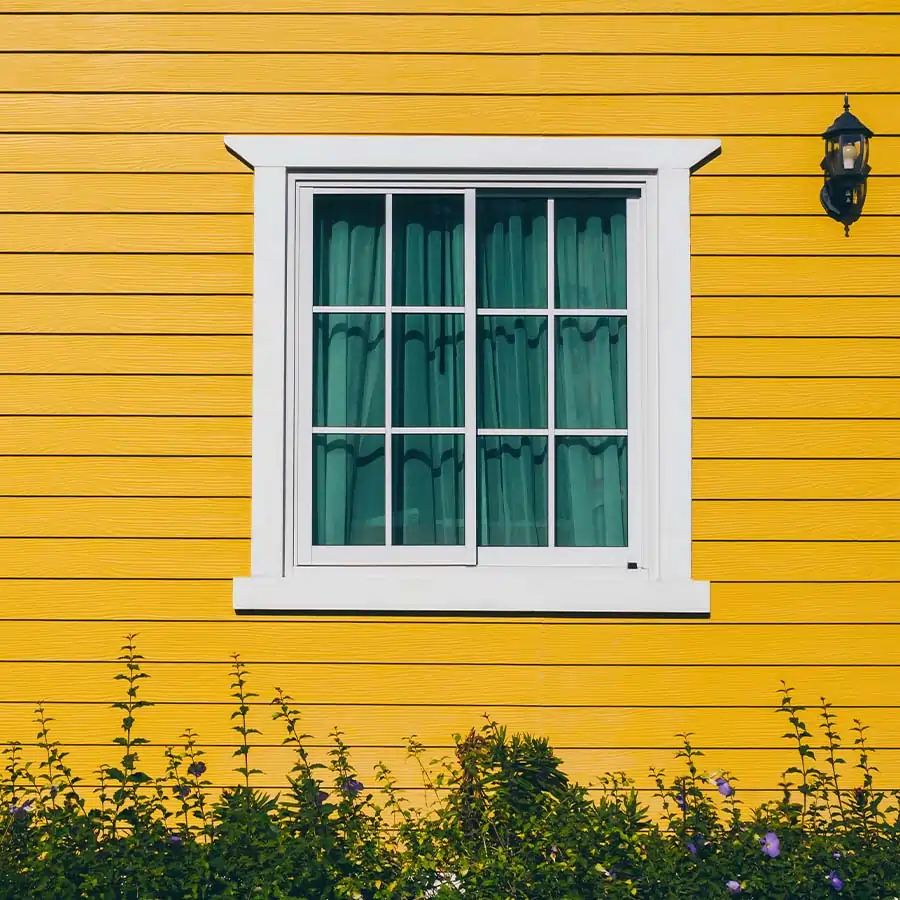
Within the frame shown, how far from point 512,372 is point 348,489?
0.79 meters

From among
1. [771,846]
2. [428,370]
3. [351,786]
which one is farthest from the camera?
[428,370]

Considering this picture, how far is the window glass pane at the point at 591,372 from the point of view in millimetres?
3854

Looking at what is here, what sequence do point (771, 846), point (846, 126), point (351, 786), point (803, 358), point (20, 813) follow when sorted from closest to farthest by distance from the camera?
point (771, 846) → point (20, 813) → point (351, 786) → point (846, 126) → point (803, 358)

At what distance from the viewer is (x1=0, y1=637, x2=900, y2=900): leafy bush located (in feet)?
9.70

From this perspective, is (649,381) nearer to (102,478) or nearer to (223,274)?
(223,274)

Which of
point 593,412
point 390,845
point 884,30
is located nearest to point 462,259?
point 593,412

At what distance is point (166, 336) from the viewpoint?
374cm

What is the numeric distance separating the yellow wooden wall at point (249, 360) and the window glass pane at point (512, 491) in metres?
0.35

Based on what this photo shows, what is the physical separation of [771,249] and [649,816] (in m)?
2.20

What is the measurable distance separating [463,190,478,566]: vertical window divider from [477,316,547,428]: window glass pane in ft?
0.17

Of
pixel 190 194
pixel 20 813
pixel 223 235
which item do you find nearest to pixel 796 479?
pixel 223 235

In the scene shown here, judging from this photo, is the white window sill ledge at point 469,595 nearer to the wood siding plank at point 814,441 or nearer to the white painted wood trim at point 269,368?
the white painted wood trim at point 269,368

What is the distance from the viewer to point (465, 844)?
3.21 m

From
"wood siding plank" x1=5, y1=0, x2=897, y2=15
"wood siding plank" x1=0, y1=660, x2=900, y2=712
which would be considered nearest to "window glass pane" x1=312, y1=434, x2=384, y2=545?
"wood siding plank" x1=0, y1=660, x2=900, y2=712
